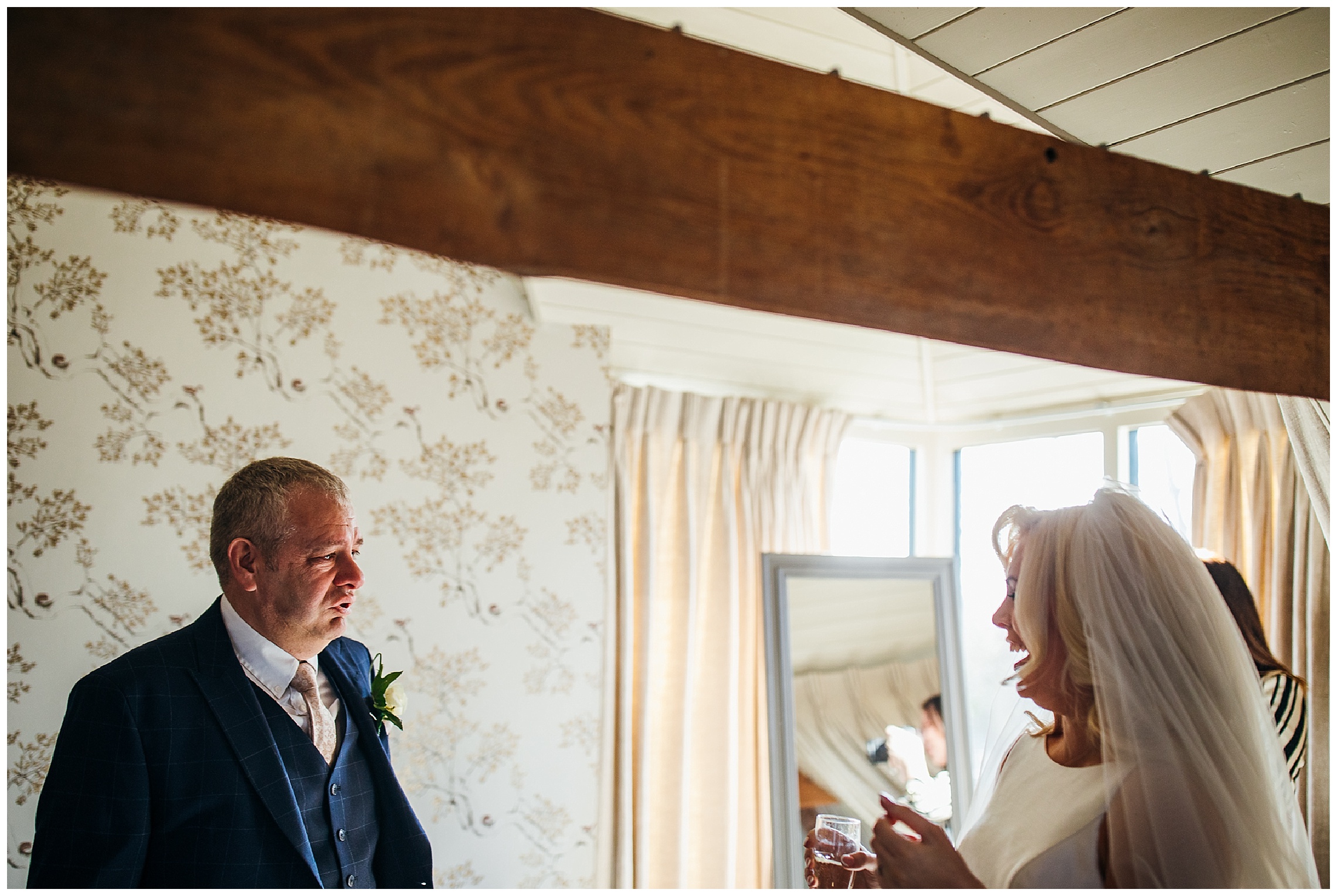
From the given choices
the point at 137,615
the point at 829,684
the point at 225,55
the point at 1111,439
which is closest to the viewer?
the point at 225,55

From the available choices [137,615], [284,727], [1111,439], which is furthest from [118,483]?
[1111,439]

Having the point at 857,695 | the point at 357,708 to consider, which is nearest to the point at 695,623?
the point at 857,695

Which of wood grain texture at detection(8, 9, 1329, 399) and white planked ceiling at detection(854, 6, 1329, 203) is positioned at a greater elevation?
white planked ceiling at detection(854, 6, 1329, 203)

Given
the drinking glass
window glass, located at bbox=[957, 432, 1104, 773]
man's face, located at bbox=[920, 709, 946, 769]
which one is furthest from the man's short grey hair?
window glass, located at bbox=[957, 432, 1104, 773]

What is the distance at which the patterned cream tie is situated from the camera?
66.9 inches

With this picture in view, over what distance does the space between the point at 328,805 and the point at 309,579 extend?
0.41 m

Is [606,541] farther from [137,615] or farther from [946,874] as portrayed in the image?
[946,874]

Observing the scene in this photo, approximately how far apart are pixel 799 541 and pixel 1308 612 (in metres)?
1.59

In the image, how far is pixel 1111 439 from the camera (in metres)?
3.46

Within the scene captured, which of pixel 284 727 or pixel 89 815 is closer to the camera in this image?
pixel 89 815

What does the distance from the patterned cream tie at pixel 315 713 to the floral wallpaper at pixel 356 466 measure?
0.85 metres

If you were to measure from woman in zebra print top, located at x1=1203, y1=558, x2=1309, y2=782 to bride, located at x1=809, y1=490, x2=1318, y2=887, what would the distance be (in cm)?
75

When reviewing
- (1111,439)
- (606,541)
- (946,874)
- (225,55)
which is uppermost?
(1111,439)

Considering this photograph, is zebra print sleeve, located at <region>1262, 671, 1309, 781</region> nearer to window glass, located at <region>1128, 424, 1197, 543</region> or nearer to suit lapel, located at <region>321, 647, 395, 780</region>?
window glass, located at <region>1128, 424, 1197, 543</region>
